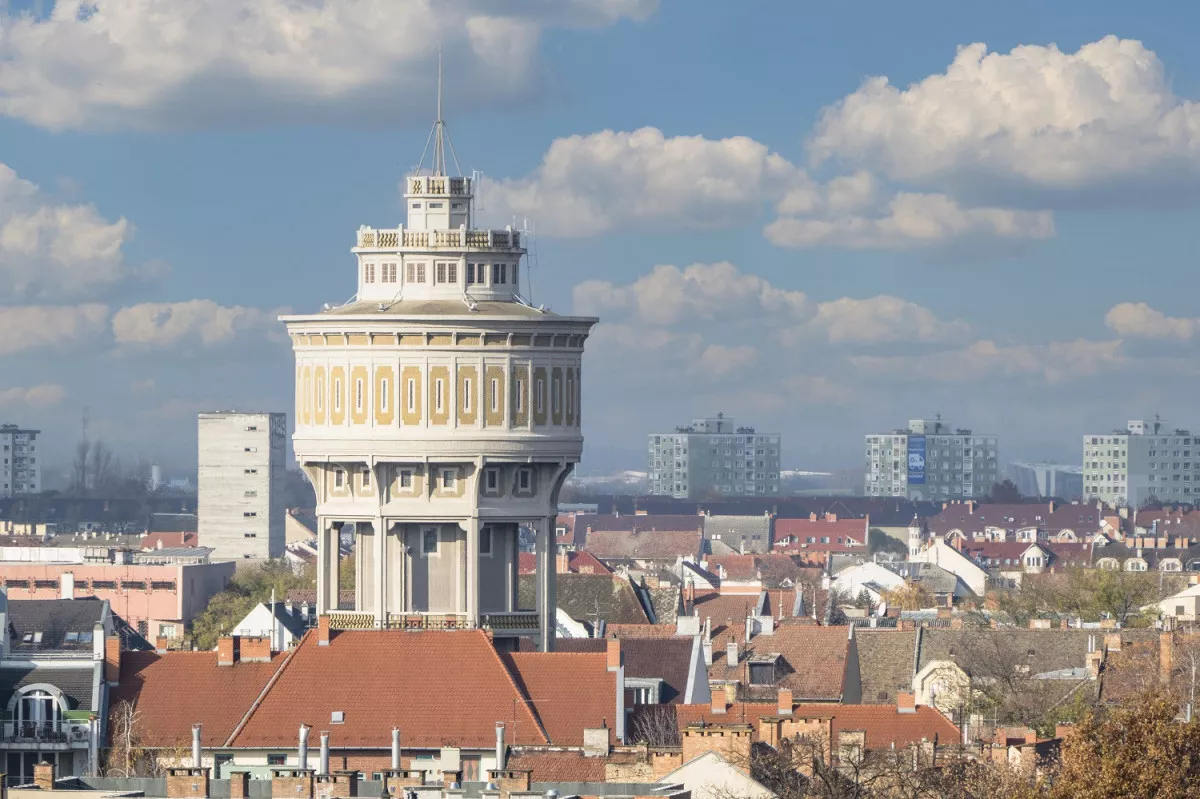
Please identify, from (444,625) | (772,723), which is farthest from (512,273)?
(772,723)

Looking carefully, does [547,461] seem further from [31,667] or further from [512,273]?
[31,667]

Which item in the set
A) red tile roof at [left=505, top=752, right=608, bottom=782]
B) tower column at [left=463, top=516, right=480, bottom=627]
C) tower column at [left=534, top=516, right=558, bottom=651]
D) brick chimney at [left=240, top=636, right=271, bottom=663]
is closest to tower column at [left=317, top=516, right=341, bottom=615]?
brick chimney at [left=240, top=636, right=271, bottom=663]

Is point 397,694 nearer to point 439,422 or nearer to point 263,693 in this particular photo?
point 263,693

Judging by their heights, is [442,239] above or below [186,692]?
above

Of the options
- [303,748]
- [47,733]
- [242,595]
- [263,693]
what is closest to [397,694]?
[263,693]

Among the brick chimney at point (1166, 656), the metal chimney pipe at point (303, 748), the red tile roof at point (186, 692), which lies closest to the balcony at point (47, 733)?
the red tile roof at point (186, 692)

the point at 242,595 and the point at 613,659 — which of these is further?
the point at 242,595

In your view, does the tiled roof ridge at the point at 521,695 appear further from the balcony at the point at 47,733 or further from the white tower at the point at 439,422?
the balcony at the point at 47,733

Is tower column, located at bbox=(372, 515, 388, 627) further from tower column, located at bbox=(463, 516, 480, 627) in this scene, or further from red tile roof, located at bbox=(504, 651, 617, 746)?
red tile roof, located at bbox=(504, 651, 617, 746)
